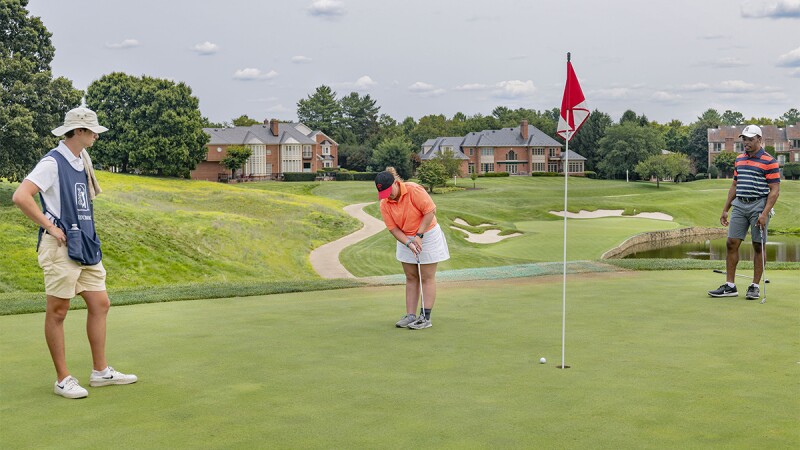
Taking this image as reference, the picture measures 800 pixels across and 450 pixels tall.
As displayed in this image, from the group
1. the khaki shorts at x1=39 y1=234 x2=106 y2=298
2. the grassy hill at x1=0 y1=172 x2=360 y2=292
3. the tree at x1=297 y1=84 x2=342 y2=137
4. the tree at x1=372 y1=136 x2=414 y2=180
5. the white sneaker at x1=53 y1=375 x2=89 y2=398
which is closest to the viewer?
the white sneaker at x1=53 y1=375 x2=89 y2=398

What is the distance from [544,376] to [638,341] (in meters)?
2.12

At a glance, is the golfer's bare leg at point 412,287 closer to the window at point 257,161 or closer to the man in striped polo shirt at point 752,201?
the man in striped polo shirt at point 752,201

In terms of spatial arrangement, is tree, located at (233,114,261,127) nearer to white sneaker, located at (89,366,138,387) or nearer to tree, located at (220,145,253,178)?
tree, located at (220,145,253,178)

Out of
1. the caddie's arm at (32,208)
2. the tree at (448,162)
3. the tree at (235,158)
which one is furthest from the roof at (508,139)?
the caddie's arm at (32,208)

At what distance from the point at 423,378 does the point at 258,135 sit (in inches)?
4452

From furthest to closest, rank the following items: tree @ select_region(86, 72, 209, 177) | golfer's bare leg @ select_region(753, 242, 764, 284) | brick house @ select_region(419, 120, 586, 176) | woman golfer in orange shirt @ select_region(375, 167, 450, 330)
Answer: brick house @ select_region(419, 120, 586, 176), tree @ select_region(86, 72, 209, 177), golfer's bare leg @ select_region(753, 242, 764, 284), woman golfer in orange shirt @ select_region(375, 167, 450, 330)

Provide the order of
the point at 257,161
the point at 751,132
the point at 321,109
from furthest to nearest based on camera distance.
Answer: the point at 321,109 → the point at 257,161 → the point at 751,132

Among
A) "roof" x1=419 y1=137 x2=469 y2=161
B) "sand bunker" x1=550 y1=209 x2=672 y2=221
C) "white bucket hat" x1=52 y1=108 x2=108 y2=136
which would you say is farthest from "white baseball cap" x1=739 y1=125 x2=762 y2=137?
"roof" x1=419 y1=137 x2=469 y2=161

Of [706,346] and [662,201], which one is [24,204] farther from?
[662,201]

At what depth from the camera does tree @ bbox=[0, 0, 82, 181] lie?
1687 inches

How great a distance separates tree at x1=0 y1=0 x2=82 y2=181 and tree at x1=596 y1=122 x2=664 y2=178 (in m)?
82.6

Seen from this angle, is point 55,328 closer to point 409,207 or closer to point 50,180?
point 50,180

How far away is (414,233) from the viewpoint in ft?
35.1

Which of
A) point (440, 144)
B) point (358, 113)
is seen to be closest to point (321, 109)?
point (358, 113)
